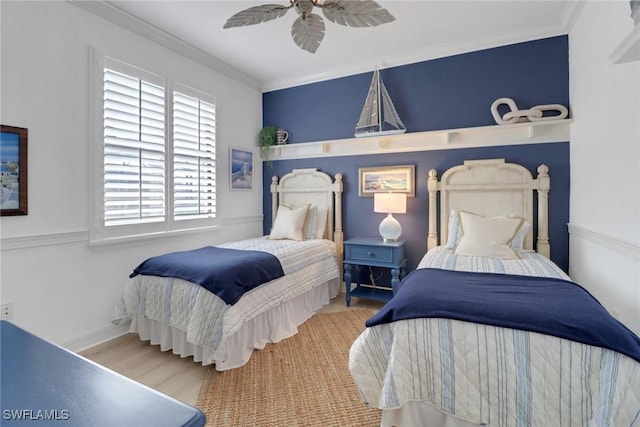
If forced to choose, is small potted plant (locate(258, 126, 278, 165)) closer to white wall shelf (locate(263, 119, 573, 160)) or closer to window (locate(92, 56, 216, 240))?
white wall shelf (locate(263, 119, 573, 160))

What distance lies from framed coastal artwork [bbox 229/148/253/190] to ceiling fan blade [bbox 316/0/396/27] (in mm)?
2396

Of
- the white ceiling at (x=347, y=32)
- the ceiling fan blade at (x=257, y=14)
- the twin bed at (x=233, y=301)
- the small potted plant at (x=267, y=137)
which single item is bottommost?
the twin bed at (x=233, y=301)

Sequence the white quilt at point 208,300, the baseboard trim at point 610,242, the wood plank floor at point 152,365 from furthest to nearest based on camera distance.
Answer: the white quilt at point 208,300 < the wood plank floor at point 152,365 < the baseboard trim at point 610,242

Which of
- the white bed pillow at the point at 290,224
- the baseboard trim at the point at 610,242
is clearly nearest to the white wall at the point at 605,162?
the baseboard trim at the point at 610,242

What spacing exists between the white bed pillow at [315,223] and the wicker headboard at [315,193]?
55mm

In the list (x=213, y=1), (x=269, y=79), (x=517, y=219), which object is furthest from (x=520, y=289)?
(x=269, y=79)

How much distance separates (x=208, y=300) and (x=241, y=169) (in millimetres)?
2240

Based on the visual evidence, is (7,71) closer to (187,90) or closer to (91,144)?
(91,144)

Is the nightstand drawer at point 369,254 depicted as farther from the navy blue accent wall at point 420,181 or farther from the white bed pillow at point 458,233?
the white bed pillow at point 458,233

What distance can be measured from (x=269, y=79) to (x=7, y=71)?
2.71 m

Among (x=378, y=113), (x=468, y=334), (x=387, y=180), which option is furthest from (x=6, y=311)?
(x=378, y=113)

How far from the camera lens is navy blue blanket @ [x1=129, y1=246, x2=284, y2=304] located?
217 cm

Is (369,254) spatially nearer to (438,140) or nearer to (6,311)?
(438,140)

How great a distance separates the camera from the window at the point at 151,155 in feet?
8.73
